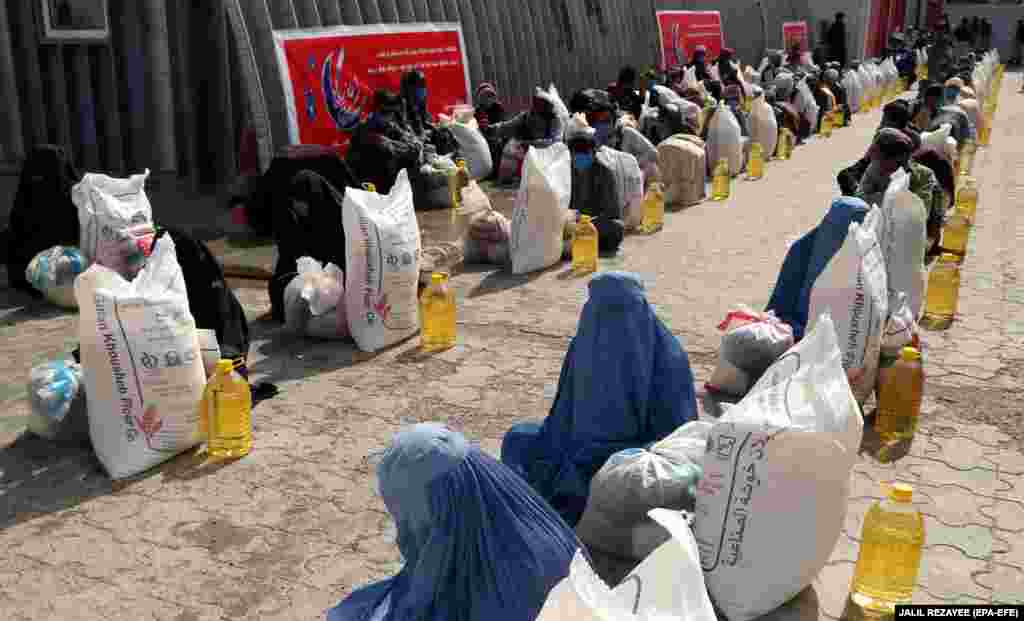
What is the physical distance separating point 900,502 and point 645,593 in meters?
1.38

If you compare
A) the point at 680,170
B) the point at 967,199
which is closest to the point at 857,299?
the point at 967,199

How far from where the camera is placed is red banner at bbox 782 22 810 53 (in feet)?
70.3

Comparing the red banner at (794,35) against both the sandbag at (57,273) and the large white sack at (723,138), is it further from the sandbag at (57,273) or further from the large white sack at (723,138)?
the sandbag at (57,273)

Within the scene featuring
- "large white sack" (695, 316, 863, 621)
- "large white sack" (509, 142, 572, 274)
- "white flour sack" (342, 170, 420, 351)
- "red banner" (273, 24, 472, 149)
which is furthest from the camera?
"red banner" (273, 24, 472, 149)

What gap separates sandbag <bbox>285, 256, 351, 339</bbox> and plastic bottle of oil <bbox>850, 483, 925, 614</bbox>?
10.2 feet

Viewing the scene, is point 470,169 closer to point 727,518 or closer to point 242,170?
point 242,170

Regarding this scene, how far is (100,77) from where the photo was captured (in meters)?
8.53

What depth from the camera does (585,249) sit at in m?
6.66

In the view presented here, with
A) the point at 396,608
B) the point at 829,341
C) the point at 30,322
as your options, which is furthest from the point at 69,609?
the point at 30,322

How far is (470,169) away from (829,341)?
7232 mm

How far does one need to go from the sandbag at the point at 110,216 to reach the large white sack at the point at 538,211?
237cm

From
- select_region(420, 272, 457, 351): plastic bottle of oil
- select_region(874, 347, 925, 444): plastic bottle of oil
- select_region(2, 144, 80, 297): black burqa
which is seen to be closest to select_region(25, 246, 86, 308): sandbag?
select_region(2, 144, 80, 297): black burqa

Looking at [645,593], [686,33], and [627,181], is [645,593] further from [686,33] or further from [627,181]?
[686,33]

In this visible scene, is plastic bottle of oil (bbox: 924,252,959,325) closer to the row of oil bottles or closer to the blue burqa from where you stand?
the row of oil bottles
